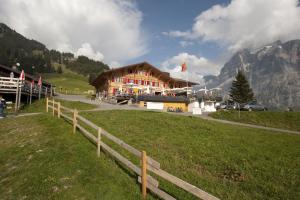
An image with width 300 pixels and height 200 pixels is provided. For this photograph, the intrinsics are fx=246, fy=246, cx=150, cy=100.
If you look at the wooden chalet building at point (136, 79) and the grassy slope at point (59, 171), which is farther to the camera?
the wooden chalet building at point (136, 79)

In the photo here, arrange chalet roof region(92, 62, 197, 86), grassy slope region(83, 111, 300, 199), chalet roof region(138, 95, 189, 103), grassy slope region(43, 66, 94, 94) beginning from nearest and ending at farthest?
grassy slope region(83, 111, 300, 199) < chalet roof region(138, 95, 189, 103) < chalet roof region(92, 62, 197, 86) < grassy slope region(43, 66, 94, 94)

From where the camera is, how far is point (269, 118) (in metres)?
30.1

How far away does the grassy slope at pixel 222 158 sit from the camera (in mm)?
9320

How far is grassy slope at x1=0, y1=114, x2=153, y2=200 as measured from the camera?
27.6ft

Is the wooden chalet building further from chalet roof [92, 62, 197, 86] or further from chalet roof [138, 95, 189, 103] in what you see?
chalet roof [138, 95, 189, 103]

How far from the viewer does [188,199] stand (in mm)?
8250

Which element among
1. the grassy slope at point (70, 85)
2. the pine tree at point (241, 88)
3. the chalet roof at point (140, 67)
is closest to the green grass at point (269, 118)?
the chalet roof at point (140, 67)

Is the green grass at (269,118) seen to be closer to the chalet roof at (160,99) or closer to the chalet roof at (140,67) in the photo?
the chalet roof at (160,99)

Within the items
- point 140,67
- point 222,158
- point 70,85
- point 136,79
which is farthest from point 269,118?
point 70,85

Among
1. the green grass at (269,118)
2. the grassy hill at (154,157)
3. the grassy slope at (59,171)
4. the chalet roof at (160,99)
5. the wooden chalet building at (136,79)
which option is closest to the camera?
the grassy slope at (59,171)

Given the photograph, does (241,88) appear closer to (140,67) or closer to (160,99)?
(140,67)

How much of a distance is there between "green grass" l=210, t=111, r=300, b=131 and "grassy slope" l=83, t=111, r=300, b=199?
11558mm

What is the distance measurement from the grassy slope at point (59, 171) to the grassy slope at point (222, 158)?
2.09m

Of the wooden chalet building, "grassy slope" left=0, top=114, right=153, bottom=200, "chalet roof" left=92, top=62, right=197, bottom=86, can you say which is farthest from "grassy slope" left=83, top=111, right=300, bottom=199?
"chalet roof" left=92, top=62, right=197, bottom=86
